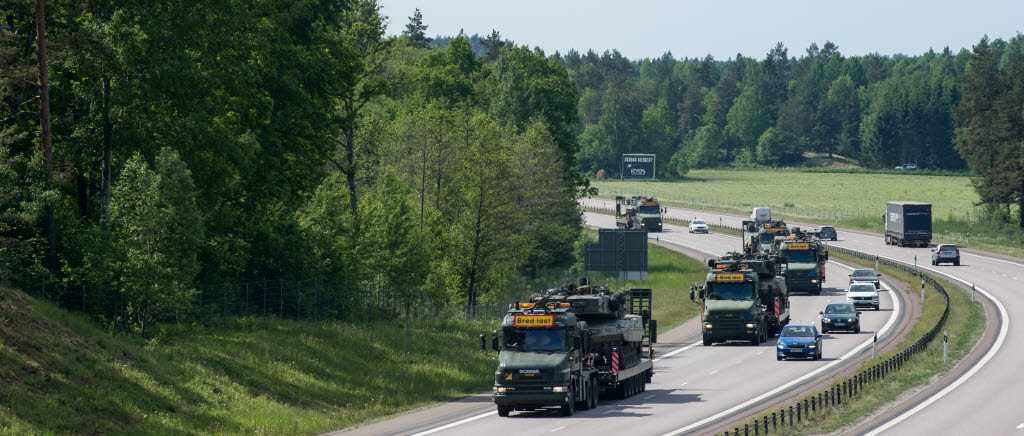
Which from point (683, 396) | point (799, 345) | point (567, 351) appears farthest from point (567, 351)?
point (799, 345)

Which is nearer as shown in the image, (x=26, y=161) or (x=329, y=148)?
(x=26, y=161)

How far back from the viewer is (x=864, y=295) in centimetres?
6662

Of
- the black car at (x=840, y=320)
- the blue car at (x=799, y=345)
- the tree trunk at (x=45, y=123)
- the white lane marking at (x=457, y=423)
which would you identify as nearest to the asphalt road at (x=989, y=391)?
the blue car at (x=799, y=345)

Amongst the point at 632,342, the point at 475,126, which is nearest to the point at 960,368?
the point at 632,342

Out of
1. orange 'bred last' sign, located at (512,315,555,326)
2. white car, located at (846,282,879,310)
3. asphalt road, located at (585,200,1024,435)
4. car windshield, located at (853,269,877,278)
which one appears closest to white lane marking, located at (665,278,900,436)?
asphalt road, located at (585,200,1024,435)

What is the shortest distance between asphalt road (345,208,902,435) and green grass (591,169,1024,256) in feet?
193

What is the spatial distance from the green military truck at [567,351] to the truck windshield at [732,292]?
14.3 m

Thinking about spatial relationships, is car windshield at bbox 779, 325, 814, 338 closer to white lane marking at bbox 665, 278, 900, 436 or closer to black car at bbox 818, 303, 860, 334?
white lane marking at bbox 665, 278, 900, 436

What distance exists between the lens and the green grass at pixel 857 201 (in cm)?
11956

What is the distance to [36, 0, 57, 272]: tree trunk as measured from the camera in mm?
34656

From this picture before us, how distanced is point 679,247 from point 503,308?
45.1 meters

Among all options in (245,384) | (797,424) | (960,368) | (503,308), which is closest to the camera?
(797,424)

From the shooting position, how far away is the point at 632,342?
121 ft

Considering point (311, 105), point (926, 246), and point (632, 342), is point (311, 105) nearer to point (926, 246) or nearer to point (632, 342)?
point (632, 342)
